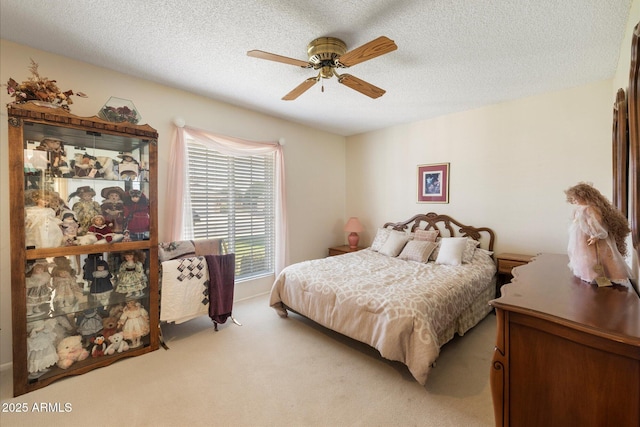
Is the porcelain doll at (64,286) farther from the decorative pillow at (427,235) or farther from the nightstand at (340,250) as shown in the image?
the decorative pillow at (427,235)

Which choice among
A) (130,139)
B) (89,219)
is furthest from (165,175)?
(89,219)

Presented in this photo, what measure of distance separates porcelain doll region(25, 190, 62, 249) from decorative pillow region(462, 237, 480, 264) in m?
4.04

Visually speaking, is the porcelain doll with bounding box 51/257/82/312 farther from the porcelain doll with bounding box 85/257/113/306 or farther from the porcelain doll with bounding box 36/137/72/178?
the porcelain doll with bounding box 36/137/72/178

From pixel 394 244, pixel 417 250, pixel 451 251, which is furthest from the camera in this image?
pixel 394 244

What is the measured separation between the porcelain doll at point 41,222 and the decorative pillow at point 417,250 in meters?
3.58

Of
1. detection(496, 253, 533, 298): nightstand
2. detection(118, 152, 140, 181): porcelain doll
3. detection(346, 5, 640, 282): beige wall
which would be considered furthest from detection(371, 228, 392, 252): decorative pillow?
detection(118, 152, 140, 181): porcelain doll

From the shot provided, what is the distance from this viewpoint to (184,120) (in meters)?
3.06

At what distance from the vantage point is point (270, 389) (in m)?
1.93

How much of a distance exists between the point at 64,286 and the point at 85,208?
65 cm

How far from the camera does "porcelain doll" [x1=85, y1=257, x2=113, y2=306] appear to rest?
2258 mm

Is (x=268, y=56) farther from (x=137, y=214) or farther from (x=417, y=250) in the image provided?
(x=417, y=250)

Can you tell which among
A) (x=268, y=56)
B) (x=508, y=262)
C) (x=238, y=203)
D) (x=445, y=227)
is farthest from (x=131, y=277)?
(x=508, y=262)

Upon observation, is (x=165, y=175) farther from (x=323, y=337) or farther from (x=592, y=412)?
(x=592, y=412)

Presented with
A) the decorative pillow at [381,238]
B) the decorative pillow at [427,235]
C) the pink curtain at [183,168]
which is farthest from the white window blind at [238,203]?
the decorative pillow at [427,235]
